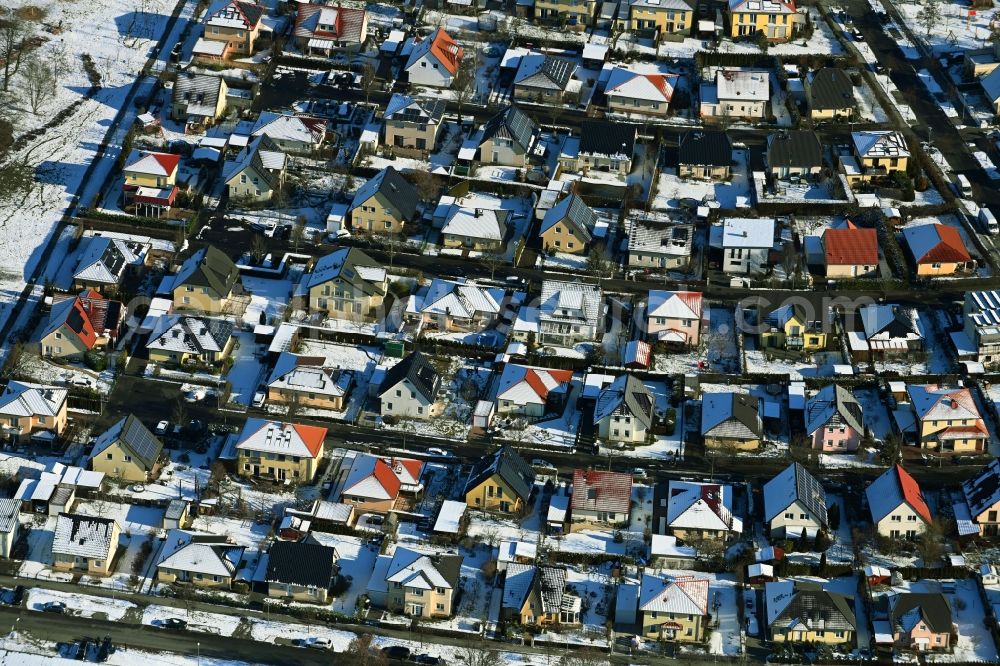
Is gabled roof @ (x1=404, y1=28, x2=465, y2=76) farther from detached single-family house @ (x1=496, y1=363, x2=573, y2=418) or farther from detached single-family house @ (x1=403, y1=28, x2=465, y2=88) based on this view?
detached single-family house @ (x1=496, y1=363, x2=573, y2=418)

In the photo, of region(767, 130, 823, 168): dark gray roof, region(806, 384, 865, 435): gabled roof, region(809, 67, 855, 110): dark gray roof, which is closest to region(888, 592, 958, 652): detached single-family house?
region(806, 384, 865, 435): gabled roof


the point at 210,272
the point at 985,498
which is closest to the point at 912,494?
the point at 985,498

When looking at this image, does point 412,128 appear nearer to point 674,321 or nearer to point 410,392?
point 674,321

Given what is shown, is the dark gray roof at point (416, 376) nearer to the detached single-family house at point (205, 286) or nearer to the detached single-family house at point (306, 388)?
the detached single-family house at point (306, 388)

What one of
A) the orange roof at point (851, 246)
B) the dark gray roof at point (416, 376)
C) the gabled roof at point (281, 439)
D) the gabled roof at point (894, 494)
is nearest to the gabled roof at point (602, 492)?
the dark gray roof at point (416, 376)

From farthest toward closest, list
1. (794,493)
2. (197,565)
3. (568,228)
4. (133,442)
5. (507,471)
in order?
(568,228), (133,442), (507,471), (794,493), (197,565)

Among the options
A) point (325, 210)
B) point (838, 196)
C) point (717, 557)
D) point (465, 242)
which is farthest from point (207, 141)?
point (717, 557)

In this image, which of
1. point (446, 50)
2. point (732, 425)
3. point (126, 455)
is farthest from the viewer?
point (446, 50)
